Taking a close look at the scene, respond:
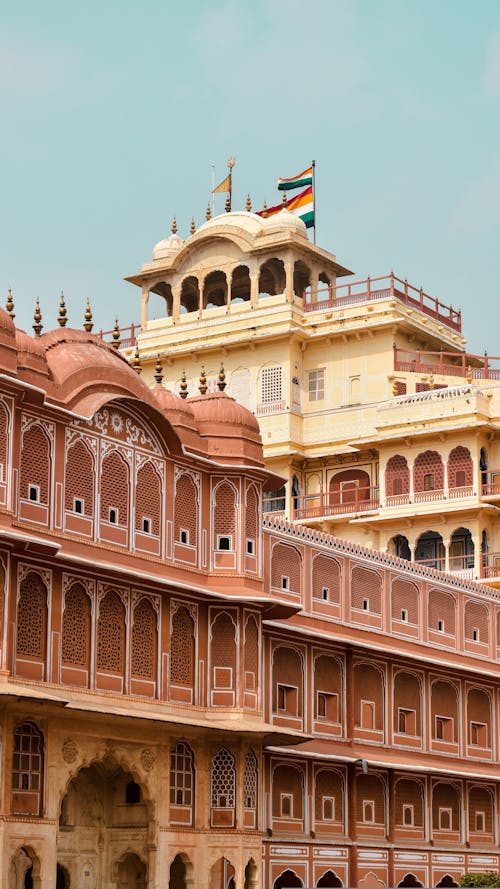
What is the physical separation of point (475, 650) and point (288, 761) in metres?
8.57

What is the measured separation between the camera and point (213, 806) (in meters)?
30.0

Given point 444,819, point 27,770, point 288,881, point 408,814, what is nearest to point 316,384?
point 444,819

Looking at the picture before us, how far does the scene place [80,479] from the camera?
28.4 meters

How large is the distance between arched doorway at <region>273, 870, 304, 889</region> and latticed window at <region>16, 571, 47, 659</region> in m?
8.59

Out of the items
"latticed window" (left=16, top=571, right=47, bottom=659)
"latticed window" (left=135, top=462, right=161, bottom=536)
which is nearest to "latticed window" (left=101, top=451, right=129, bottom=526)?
"latticed window" (left=135, top=462, right=161, bottom=536)

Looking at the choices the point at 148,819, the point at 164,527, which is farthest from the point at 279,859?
the point at 164,527

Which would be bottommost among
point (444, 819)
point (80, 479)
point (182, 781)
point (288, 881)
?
point (288, 881)

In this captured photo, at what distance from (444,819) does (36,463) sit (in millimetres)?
15896

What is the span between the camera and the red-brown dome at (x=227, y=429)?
3159cm

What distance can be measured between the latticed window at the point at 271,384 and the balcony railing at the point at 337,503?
2.98 m

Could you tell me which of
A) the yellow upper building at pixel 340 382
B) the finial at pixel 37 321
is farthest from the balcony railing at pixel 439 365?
the finial at pixel 37 321

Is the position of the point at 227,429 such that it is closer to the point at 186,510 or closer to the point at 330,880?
the point at 186,510

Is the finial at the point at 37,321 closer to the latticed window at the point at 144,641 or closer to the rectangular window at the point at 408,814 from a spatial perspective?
the latticed window at the point at 144,641

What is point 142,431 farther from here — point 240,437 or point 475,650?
point 475,650
